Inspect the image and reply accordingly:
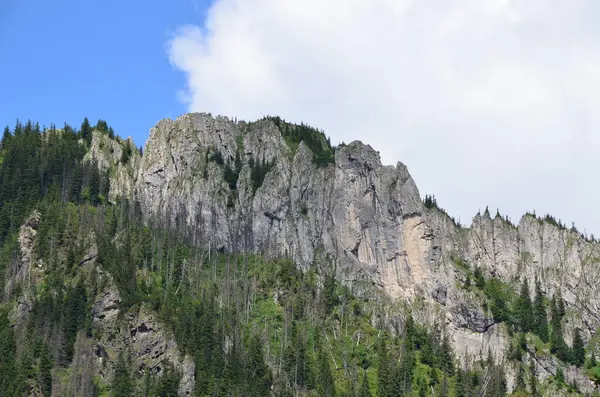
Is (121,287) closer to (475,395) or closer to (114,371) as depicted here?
(114,371)

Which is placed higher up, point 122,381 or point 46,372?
point 46,372

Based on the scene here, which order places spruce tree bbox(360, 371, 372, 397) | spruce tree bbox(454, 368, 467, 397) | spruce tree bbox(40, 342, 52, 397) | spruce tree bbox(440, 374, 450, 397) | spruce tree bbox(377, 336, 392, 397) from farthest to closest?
spruce tree bbox(454, 368, 467, 397)
spruce tree bbox(440, 374, 450, 397)
spruce tree bbox(377, 336, 392, 397)
spruce tree bbox(360, 371, 372, 397)
spruce tree bbox(40, 342, 52, 397)

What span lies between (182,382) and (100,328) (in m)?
23.9

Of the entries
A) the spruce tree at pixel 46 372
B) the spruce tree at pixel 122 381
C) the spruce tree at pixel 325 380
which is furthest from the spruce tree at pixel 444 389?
the spruce tree at pixel 46 372

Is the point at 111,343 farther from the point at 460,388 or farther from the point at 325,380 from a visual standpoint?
the point at 460,388

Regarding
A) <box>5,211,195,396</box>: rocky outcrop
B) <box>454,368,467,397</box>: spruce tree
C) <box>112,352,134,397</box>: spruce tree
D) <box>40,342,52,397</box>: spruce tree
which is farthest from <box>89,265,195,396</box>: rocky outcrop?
<box>454,368,467,397</box>: spruce tree

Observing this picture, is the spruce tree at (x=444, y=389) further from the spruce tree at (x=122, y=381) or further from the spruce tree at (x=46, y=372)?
the spruce tree at (x=46, y=372)

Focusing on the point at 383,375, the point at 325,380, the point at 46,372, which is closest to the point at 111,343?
the point at 46,372

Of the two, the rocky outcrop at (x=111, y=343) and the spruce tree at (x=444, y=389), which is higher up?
the rocky outcrop at (x=111, y=343)

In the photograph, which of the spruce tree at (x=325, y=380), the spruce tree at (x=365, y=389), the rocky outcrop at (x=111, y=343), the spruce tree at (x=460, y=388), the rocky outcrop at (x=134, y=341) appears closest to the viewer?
the rocky outcrop at (x=111, y=343)

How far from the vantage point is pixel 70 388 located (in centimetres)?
17350

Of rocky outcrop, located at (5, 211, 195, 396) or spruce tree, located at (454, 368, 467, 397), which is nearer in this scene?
rocky outcrop, located at (5, 211, 195, 396)

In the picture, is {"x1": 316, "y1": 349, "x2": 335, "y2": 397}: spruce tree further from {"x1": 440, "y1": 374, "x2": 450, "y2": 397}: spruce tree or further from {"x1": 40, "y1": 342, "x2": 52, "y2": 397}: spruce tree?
{"x1": 40, "y1": 342, "x2": 52, "y2": 397}: spruce tree

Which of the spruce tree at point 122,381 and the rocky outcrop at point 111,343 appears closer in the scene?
the spruce tree at point 122,381
